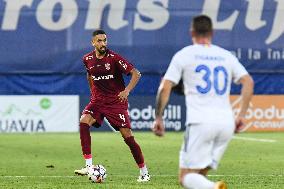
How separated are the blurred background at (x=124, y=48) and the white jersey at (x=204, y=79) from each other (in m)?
19.5

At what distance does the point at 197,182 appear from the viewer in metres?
8.90

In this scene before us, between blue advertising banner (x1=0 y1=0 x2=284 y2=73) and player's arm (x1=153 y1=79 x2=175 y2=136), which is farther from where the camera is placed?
blue advertising banner (x1=0 y1=0 x2=284 y2=73)

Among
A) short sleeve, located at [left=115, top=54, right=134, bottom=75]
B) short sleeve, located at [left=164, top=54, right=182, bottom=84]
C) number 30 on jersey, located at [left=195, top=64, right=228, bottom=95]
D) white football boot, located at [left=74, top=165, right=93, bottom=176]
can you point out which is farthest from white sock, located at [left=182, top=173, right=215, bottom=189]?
short sleeve, located at [left=115, top=54, right=134, bottom=75]

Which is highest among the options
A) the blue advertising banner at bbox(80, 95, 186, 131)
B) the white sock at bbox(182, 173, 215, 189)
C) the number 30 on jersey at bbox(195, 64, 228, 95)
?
the number 30 on jersey at bbox(195, 64, 228, 95)

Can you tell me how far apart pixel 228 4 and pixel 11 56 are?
688 cm

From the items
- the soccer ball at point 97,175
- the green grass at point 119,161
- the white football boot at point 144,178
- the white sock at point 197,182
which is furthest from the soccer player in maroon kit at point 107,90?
the white sock at point 197,182

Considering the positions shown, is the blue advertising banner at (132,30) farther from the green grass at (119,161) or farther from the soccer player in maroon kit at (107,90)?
the soccer player in maroon kit at (107,90)

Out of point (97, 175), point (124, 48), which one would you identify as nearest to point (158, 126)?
point (97, 175)

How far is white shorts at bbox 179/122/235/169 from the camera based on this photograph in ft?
29.6

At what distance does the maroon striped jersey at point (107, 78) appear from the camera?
14.3m

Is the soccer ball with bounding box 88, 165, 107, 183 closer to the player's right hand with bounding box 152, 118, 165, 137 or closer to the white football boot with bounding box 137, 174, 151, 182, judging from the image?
the white football boot with bounding box 137, 174, 151, 182

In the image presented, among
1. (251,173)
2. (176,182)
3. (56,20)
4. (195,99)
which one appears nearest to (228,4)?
(56,20)

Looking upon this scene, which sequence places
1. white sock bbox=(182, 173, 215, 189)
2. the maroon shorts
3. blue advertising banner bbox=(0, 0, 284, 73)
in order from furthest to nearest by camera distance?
blue advertising banner bbox=(0, 0, 284, 73)
the maroon shorts
white sock bbox=(182, 173, 215, 189)

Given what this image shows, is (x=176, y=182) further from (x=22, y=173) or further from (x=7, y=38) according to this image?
(x=7, y=38)
